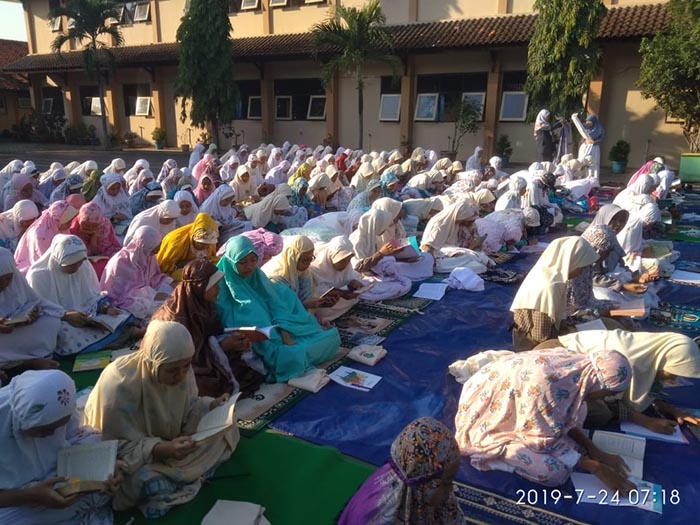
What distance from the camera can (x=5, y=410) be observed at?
6.44ft

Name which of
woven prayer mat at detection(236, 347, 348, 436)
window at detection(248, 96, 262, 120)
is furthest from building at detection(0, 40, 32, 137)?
woven prayer mat at detection(236, 347, 348, 436)

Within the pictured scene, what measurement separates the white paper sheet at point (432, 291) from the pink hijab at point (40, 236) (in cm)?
320

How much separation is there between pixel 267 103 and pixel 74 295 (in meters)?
14.0

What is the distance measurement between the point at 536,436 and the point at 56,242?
129 inches

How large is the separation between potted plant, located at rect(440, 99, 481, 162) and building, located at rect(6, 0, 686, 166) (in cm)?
24

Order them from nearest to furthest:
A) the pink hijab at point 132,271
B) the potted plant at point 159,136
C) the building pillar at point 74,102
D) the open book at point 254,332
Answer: the open book at point 254,332, the pink hijab at point 132,271, the potted plant at point 159,136, the building pillar at point 74,102

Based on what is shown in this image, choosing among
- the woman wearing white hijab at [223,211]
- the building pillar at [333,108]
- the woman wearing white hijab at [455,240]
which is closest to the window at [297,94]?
the building pillar at [333,108]

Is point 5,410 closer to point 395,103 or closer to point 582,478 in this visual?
point 582,478

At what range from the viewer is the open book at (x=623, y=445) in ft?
8.52

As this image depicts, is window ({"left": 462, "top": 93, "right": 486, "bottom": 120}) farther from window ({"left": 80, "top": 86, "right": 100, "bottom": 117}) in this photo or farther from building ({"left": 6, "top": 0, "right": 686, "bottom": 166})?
window ({"left": 80, "top": 86, "right": 100, "bottom": 117})

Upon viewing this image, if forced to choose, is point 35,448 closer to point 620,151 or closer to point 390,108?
point 620,151

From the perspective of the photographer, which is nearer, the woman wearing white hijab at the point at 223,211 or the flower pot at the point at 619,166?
the woman wearing white hijab at the point at 223,211

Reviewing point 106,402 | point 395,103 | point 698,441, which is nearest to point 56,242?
point 106,402

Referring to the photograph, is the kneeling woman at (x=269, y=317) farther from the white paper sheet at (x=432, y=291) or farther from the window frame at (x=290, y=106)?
the window frame at (x=290, y=106)
